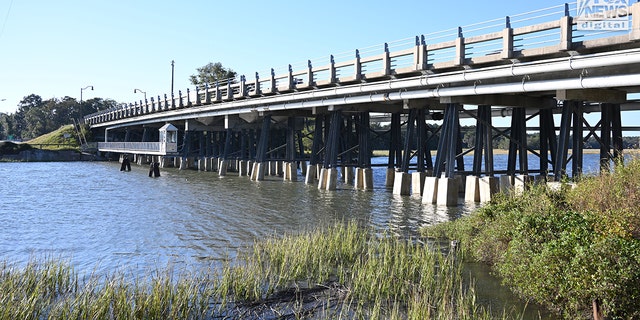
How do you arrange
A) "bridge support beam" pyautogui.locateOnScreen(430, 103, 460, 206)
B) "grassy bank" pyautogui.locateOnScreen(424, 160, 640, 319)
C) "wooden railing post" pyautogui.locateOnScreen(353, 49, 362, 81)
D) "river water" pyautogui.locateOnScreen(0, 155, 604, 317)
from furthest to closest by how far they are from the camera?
1. "wooden railing post" pyautogui.locateOnScreen(353, 49, 362, 81)
2. "bridge support beam" pyautogui.locateOnScreen(430, 103, 460, 206)
3. "river water" pyautogui.locateOnScreen(0, 155, 604, 317)
4. "grassy bank" pyautogui.locateOnScreen(424, 160, 640, 319)

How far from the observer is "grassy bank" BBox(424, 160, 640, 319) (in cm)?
814

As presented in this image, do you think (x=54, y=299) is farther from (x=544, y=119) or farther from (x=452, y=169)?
(x=544, y=119)

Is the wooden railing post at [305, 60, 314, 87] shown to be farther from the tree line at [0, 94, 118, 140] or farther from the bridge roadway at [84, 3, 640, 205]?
→ the tree line at [0, 94, 118, 140]

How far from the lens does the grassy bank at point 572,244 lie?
8.14 meters

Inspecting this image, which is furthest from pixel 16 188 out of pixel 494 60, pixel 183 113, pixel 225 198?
pixel 494 60

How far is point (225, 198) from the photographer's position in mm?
28609

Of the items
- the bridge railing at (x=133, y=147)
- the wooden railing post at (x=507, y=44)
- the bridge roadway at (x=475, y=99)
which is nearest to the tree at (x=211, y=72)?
the bridge railing at (x=133, y=147)

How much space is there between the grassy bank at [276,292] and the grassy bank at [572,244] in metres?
0.96

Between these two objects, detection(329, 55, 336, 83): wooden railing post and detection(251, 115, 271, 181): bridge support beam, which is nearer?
detection(329, 55, 336, 83): wooden railing post

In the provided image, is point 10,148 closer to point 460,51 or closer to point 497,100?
point 497,100

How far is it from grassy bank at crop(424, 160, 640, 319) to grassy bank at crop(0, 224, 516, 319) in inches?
38.0

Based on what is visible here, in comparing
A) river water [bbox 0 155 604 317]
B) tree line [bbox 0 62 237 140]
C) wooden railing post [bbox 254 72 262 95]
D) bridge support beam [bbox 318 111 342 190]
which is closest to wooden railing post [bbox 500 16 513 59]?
river water [bbox 0 155 604 317]

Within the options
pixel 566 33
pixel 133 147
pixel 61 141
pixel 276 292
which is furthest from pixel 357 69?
pixel 61 141

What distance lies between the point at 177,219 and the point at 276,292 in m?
11.8
